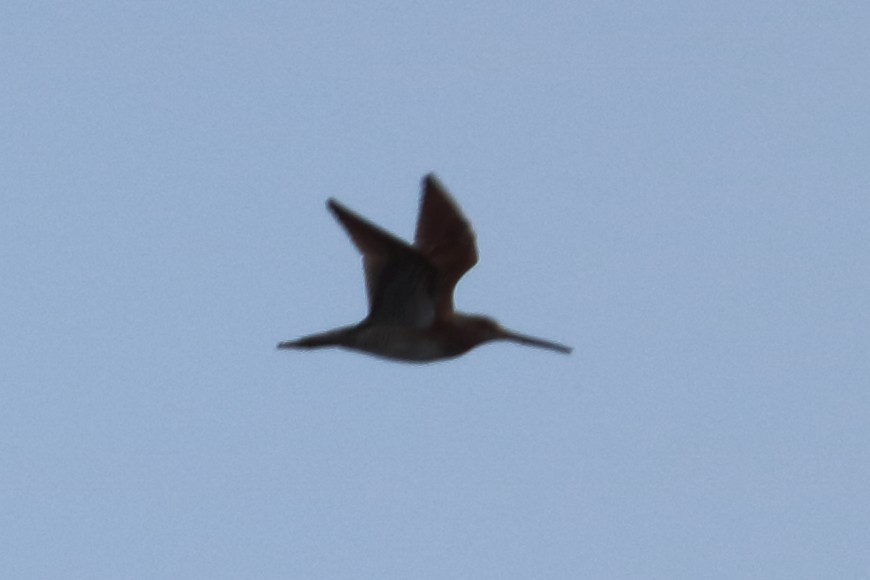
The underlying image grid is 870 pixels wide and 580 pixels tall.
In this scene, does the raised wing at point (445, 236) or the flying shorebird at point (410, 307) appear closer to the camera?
the flying shorebird at point (410, 307)

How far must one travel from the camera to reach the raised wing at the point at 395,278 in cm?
1502

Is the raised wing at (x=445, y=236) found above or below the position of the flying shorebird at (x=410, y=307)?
above

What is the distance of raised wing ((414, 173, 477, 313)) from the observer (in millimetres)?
16359

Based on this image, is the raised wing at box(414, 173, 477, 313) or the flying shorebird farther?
the raised wing at box(414, 173, 477, 313)

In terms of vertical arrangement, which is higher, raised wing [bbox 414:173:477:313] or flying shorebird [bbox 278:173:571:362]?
raised wing [bbox 414:173:477:313]

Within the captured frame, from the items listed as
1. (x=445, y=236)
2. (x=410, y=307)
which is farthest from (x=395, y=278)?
(x=445, y=236)

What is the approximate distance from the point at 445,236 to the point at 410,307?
1379 millimetres

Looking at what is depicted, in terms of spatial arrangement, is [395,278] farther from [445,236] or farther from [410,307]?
[445,236]

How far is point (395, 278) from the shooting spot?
15492mm

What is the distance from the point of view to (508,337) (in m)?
16.8

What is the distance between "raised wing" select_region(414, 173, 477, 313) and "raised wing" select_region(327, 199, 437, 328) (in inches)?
12.6

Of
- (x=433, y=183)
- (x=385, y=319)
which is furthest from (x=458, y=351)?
(x=433, y=183)

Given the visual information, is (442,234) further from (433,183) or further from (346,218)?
(346,218)

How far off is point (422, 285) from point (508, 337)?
1.50 m
